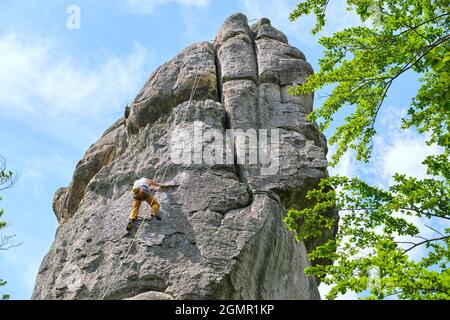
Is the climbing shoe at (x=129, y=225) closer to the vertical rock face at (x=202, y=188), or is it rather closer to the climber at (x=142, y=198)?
the climber at (x=142, y=198)

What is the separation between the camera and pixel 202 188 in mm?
14484

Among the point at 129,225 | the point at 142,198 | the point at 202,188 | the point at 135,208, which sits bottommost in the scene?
the point at 129,225

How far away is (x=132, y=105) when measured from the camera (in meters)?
18.7

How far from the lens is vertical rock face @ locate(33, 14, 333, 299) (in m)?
12.8

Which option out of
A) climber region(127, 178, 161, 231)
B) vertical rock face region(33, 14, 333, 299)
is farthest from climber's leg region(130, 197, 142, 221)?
vertical rock face region(33, 14, 333, 299)

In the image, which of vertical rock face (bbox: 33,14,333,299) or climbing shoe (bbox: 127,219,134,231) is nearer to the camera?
vertical rock face (bbox: 33,14,333,299)

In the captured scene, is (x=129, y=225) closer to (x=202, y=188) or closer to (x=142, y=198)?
(x=142, y=198)

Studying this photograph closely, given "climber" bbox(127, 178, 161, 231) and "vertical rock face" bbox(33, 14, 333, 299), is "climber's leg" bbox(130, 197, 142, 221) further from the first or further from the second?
"vertical rock face" bbox(33, 14, 333, 299)

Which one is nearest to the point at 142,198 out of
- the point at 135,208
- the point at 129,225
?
the point at 135,208

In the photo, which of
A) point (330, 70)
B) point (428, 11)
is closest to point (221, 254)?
point (330, 70)

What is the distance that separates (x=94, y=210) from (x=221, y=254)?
4.38 metres

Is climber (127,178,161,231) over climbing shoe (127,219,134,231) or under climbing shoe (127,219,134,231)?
over
